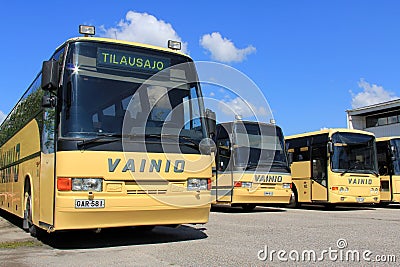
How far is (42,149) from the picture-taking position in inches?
336

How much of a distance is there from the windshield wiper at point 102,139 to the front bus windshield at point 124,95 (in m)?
0.02

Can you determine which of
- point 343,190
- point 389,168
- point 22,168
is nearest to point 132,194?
point 22,168

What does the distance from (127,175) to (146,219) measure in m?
0.85

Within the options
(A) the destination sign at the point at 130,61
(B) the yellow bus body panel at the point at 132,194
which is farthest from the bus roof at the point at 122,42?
(B) the yellow bus body panel at the point at 132,194

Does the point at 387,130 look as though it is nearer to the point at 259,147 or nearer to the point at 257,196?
the point at 259,147

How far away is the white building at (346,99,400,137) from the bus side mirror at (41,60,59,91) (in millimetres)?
34789

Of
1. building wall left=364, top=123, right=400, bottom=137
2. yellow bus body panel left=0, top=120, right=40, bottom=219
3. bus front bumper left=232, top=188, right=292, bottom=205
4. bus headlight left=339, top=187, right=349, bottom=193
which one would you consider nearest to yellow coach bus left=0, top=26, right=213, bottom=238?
yellow bus body panel left=0, top=120, right=40, bottom=219

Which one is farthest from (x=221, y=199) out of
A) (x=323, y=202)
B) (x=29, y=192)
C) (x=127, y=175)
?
(x=127, y=175)

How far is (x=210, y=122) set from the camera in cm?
866

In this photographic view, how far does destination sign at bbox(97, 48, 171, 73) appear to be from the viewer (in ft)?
26.2

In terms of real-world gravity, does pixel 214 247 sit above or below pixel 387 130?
below

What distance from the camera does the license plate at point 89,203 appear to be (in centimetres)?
728

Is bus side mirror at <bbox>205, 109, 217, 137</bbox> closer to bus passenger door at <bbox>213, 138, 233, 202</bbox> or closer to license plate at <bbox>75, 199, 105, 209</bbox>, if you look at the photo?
license plate at <bbox>75, 199, 105, 209</bbox>

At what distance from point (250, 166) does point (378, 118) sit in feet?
93.9
